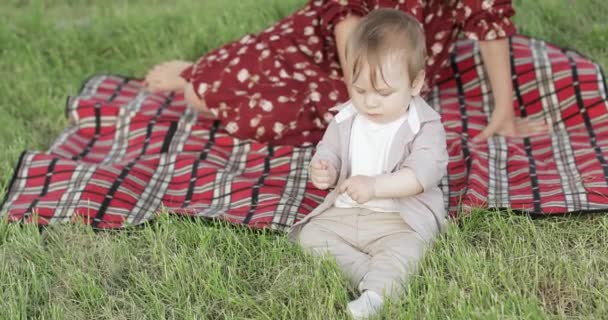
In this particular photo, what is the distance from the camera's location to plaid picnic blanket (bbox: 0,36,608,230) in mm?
2887

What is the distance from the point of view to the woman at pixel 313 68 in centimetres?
325

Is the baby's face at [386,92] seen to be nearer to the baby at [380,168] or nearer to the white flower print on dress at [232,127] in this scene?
the baby at [380,168]

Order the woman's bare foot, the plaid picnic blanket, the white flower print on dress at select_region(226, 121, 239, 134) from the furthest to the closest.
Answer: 1. the woman's bare foot
2. the white flower print on dress at select_region(226, 121, 239, 134)
3. the plaid picnic blanket

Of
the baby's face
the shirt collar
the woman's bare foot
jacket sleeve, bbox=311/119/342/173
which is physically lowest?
the woman's bare foot

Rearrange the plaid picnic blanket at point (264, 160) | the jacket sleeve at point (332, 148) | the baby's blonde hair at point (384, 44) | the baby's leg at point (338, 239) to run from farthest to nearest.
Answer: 1. the plaid picnic blanket at point (264, 160)
2. the jacket sleeve at point (332, 148)
3. the baby's leg at point (338, 239)
4. the baby's blonde hair at point (384, 44)

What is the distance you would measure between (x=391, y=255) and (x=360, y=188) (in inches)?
8.4

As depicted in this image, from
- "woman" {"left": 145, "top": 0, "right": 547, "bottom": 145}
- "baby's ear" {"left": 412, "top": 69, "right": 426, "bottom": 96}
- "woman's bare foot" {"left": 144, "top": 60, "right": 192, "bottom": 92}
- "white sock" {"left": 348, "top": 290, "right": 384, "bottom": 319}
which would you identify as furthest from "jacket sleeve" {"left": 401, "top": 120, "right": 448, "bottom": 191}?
"woman's bare foot" {"left": 144, "top": 60, "right": 192, "bottom": 92}

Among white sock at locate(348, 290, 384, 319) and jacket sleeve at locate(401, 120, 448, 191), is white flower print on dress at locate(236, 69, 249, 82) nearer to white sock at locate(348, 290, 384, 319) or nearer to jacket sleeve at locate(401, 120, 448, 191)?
jacket sleeve at locate(401, 120, 448, 191)

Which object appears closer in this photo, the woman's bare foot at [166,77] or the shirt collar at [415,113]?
the shirt collar at [415,113]

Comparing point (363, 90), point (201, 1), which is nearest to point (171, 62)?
point (201, 1)

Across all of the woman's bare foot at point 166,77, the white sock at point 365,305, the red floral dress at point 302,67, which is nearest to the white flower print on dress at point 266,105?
the red floral dress at point 302,67

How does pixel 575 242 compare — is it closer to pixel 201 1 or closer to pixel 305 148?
pixel 305 148

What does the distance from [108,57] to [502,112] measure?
210cm

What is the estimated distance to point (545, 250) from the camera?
2.48m
